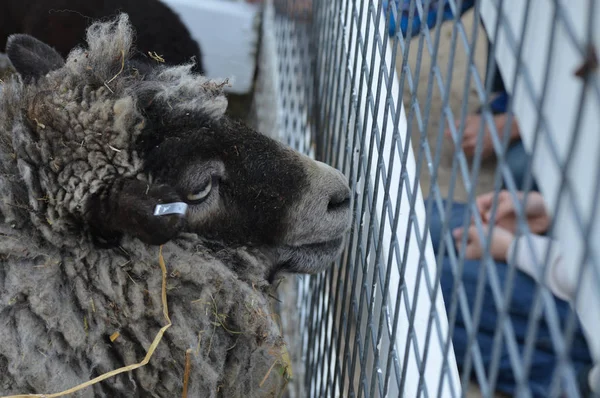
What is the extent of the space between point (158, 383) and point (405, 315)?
68 cm

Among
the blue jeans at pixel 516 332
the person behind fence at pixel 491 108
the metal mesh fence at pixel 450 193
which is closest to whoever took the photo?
the metal mesh fence at pixel 450 193

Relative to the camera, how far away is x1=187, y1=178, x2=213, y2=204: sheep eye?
71.8 inches

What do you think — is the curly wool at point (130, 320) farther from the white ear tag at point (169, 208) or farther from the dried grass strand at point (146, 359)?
the white ear tag at point (169, 208)

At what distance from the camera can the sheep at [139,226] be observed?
5.75 feet

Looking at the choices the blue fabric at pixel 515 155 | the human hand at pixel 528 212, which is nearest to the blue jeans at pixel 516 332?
the human hand at pixel 528 212

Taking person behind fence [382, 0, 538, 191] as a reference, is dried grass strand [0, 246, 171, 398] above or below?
below

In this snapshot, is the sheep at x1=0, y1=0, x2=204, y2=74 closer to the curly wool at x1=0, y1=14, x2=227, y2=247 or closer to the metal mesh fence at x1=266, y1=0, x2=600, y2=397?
the metal mesh fence at x1=266, y1=0, x2=600, y2=397

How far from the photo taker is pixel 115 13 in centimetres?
338

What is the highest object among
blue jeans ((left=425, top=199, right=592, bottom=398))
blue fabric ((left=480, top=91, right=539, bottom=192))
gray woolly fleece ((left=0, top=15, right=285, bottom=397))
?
blue fabric ((left=480, top=91, right=539, bottom=192))

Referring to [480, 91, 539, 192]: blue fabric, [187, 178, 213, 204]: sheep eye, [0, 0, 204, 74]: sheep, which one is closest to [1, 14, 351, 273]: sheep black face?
[187, 178, 213, 204]: sheep eye

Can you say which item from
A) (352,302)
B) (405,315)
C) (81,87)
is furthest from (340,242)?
(81,87)

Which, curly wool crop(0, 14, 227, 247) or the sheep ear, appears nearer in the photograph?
curly wool crop(0, 14, 227, 247)

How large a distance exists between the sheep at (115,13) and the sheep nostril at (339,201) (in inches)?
64.8

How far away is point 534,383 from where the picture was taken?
2617 mm
